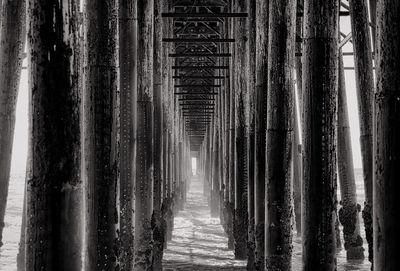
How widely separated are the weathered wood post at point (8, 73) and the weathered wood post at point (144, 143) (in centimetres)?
228

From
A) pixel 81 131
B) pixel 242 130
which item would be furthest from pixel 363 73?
pixel 81 131

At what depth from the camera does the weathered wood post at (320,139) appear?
4.61 meters

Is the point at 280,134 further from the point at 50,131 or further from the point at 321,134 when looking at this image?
the point at 50,131

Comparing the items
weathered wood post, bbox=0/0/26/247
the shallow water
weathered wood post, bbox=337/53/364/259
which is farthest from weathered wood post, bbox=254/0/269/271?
weathered wood post, bbox=0/0/26/247

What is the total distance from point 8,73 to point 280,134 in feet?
10.5

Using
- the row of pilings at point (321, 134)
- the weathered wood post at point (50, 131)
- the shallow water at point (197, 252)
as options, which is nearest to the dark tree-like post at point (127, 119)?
the row of pilings at point (321, 134)

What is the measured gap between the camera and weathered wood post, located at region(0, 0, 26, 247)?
582 cm

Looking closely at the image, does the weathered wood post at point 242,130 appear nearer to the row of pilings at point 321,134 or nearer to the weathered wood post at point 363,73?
the row of pilings at point 321,134

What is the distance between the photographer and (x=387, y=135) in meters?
3.11

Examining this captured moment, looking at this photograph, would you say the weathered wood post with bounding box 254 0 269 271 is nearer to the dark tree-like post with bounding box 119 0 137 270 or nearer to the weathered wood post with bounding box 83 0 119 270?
the dark tree-like post with bounding box 119 0 137 270

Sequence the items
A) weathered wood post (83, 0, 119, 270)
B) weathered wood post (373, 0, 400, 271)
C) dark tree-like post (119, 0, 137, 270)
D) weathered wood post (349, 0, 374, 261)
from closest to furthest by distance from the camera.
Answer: weathered wood post (373, 0, 400, 271) → weathered wood post (83, 0, 119, 270) → dark tree-like post (119, 0, 137, 270) → weathered wood post (349, 0, 374, 261)

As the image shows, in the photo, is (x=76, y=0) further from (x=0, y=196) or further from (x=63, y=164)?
(x=0, y=196)

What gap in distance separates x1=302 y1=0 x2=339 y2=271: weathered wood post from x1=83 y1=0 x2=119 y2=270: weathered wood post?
68.1 inches

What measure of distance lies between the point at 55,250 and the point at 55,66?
1.03 meters
